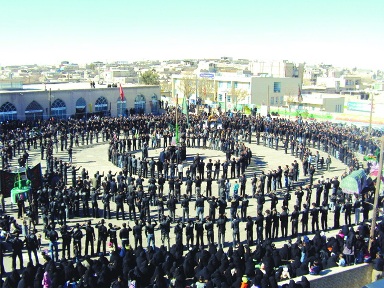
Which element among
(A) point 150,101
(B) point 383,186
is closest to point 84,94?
(A) point 150,101

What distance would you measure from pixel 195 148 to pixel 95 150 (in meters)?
6.21

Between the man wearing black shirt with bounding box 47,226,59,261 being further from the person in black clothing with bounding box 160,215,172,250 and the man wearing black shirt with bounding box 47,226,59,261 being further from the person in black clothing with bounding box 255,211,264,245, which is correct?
the person in black clothing with bounding box 255,211,264,245

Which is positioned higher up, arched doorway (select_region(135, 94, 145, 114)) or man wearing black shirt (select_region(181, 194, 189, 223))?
arched doorway (select_region(135, 94, 145, 114))

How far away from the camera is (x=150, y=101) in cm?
4925

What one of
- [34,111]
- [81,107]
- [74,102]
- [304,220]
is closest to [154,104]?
[81,107]

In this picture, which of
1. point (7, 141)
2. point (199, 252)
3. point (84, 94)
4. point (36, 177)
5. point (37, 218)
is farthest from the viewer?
point (84, 94)

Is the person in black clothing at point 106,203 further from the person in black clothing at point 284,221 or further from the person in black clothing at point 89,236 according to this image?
the person in black clothing at point 284,221

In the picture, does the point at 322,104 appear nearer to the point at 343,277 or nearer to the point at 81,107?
the point at 81,107

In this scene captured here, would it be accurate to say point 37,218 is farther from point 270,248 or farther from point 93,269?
A: point 270,248

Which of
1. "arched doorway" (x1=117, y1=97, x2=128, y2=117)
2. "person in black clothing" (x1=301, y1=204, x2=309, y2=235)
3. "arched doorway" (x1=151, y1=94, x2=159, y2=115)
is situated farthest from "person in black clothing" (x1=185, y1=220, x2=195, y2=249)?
"arched doorway" (x1=151, y1=94, x2=159, y2=115)

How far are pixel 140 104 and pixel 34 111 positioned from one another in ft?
38.9

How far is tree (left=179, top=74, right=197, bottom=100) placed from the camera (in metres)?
61.2

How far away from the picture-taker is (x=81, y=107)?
4344 centimetres

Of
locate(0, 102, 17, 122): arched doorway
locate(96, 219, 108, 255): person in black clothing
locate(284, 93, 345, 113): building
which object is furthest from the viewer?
locate(284, 93, 345, 113): building
